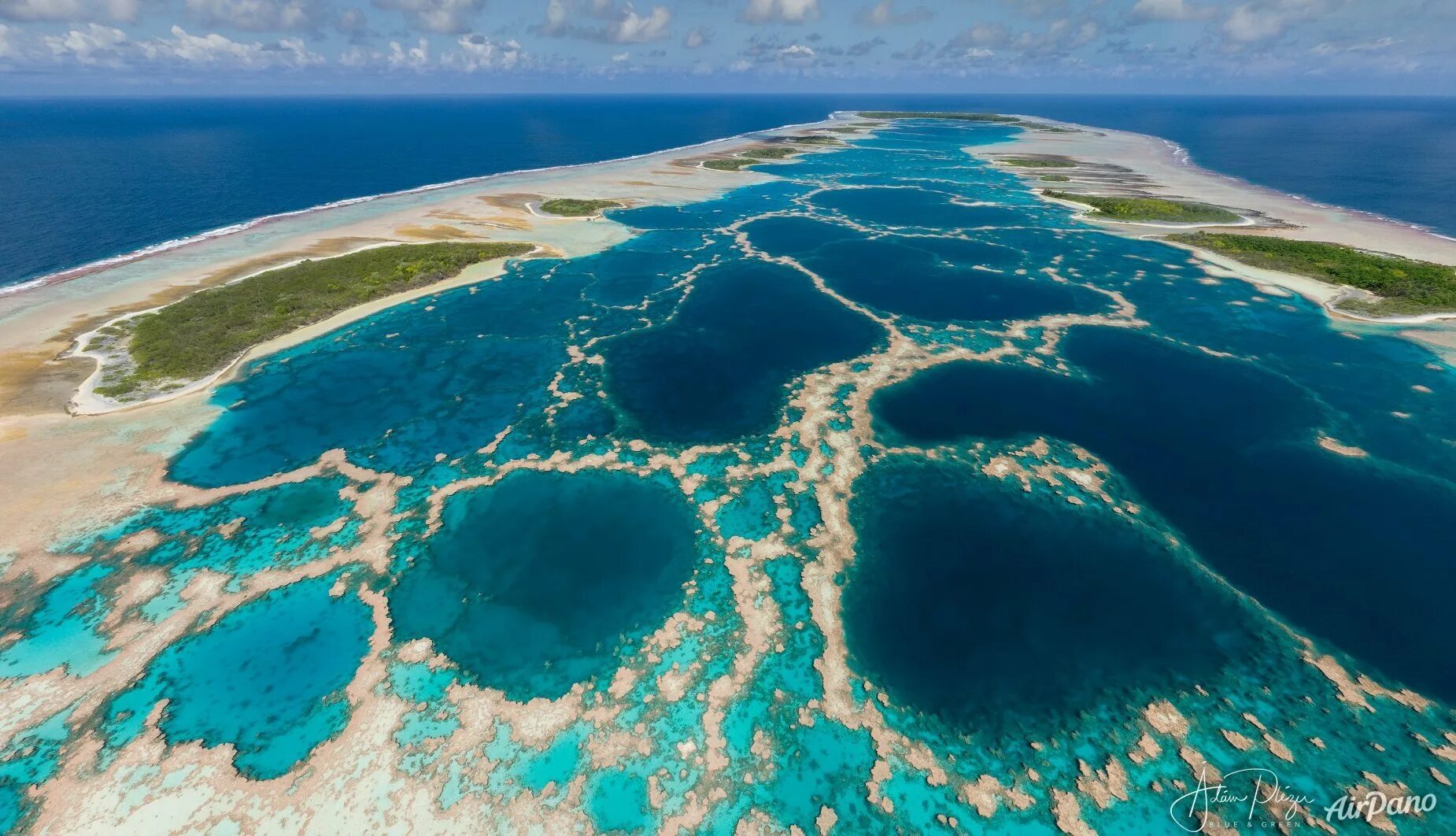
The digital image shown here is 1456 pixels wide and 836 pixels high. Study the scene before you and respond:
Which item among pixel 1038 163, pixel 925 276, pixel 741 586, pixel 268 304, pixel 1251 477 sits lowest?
pixel 741 586


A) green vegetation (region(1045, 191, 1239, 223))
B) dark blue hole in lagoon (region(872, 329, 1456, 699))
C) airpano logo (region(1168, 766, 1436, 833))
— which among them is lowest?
airpano logo (region(1168, 766, 1436, 833))

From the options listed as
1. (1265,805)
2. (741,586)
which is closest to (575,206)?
(741,586)

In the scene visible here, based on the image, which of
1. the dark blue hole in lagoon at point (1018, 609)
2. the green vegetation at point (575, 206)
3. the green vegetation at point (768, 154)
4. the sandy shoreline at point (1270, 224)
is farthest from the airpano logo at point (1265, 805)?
the green vegetation at point (768, 154)

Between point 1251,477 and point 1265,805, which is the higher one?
point 1251,477

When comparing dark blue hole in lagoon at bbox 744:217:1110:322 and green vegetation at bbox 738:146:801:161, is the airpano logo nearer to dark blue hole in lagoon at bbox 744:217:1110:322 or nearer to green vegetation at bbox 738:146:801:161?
dark blue hole in lagoon at bbox 744:217:1110:322

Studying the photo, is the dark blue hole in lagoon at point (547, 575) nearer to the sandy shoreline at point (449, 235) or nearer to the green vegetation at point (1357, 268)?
the sandy shoreline at point (449, 235)

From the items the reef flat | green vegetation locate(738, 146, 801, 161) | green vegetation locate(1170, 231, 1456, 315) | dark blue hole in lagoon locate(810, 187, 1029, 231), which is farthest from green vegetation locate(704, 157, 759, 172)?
the reef flat

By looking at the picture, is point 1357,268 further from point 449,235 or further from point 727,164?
point 449,235
